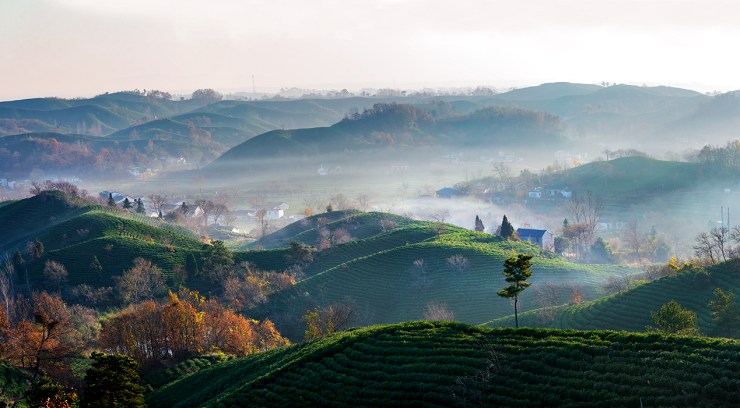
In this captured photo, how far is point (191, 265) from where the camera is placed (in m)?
66.8

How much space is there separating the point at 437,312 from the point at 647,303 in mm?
20011

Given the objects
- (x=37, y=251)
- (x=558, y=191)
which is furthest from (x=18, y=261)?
(x=558, y=191)

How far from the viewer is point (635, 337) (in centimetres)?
2009

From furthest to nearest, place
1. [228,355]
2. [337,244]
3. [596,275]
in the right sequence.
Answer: [337,244]
[596,275]
[228,355]

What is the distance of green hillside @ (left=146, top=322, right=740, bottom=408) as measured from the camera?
16.8 metres

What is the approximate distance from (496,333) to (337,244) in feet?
181

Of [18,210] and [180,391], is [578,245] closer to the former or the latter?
[180,391]

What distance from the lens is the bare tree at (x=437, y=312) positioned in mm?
47800

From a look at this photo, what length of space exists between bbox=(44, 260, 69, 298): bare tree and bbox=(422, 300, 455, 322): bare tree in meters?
48.6

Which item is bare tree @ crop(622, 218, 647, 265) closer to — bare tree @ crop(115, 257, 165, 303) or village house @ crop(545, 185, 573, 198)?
village house @ crop(545, 185, 573, 198)

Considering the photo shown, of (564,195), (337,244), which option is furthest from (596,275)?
(564,195)

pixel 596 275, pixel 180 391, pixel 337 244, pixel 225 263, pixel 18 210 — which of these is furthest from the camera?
pixel 18 210

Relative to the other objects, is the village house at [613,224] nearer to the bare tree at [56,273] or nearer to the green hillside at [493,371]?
the green hillside at [493,371]

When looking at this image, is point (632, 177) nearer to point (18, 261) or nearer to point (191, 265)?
point (191, 265)
